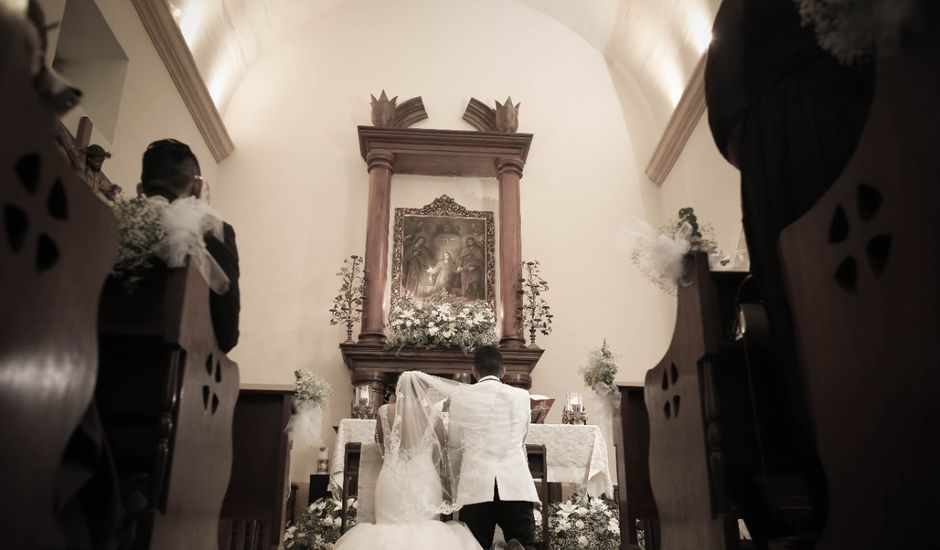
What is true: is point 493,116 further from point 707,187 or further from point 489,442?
point 489,442

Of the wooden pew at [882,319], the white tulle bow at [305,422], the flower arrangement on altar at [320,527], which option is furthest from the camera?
the flower arrangement on altar at [320,527]

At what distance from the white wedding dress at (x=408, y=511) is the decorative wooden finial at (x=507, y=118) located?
17.9ft

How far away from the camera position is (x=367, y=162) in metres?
9.55

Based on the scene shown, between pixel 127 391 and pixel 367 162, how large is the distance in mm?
7114

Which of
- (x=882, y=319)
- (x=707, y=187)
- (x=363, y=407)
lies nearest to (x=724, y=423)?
(x=882, y=319)

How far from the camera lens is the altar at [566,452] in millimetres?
6359

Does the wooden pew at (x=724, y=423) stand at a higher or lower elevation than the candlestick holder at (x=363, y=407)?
lower

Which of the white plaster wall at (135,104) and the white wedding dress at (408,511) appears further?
the white plaster wall at (135,104)

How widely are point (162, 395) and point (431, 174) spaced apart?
296 inches

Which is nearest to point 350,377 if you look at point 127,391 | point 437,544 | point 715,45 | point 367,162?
point 367,162

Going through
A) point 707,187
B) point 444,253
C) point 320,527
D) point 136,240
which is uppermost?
point 707,187

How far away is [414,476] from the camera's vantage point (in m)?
4.97

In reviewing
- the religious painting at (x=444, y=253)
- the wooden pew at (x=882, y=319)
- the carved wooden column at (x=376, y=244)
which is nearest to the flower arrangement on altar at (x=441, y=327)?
the carved wooden column at (x=376, y=244)

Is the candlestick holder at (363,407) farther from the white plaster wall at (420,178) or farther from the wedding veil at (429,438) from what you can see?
the wedding veil at (429,438)
